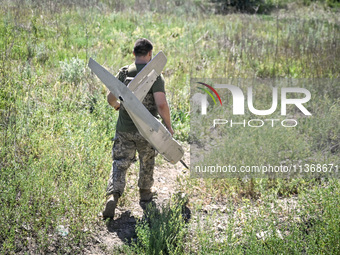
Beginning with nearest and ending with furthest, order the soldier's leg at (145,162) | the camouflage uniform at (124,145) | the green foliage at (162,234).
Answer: the green foliage at (162,234), the camouflage uniform at (124,145), the soldier's leg at (145,162)

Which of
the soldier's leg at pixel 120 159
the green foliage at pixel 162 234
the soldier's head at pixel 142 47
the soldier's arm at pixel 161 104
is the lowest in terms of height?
the green foliage at pixel 162 234

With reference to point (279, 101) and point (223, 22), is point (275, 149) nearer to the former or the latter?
point (279, 101)

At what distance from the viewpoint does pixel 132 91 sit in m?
3.71

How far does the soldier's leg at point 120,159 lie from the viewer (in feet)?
14.5

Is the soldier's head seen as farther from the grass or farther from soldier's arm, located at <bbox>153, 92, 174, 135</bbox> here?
the grass

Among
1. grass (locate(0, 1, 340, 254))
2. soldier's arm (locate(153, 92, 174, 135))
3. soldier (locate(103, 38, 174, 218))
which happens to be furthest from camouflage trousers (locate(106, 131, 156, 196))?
soldier's arm (locate(153, 92, 174, 135))

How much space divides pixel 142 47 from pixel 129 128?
0.92 metres

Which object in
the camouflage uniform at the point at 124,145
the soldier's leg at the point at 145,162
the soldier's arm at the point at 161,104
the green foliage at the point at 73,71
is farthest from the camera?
the green foliage at the point at 73,71

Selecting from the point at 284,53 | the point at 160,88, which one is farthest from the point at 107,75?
the point at 284,53

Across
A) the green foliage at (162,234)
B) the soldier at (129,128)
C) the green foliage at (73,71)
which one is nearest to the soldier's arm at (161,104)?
the soldier at (129,128)

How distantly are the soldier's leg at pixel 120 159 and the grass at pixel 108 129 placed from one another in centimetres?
23

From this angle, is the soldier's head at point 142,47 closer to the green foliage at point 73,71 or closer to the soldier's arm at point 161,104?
the soldier's arm at point 161,104

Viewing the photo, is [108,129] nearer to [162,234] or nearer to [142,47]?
[142,47]

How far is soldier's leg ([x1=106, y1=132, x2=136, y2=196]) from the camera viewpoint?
174 inches
